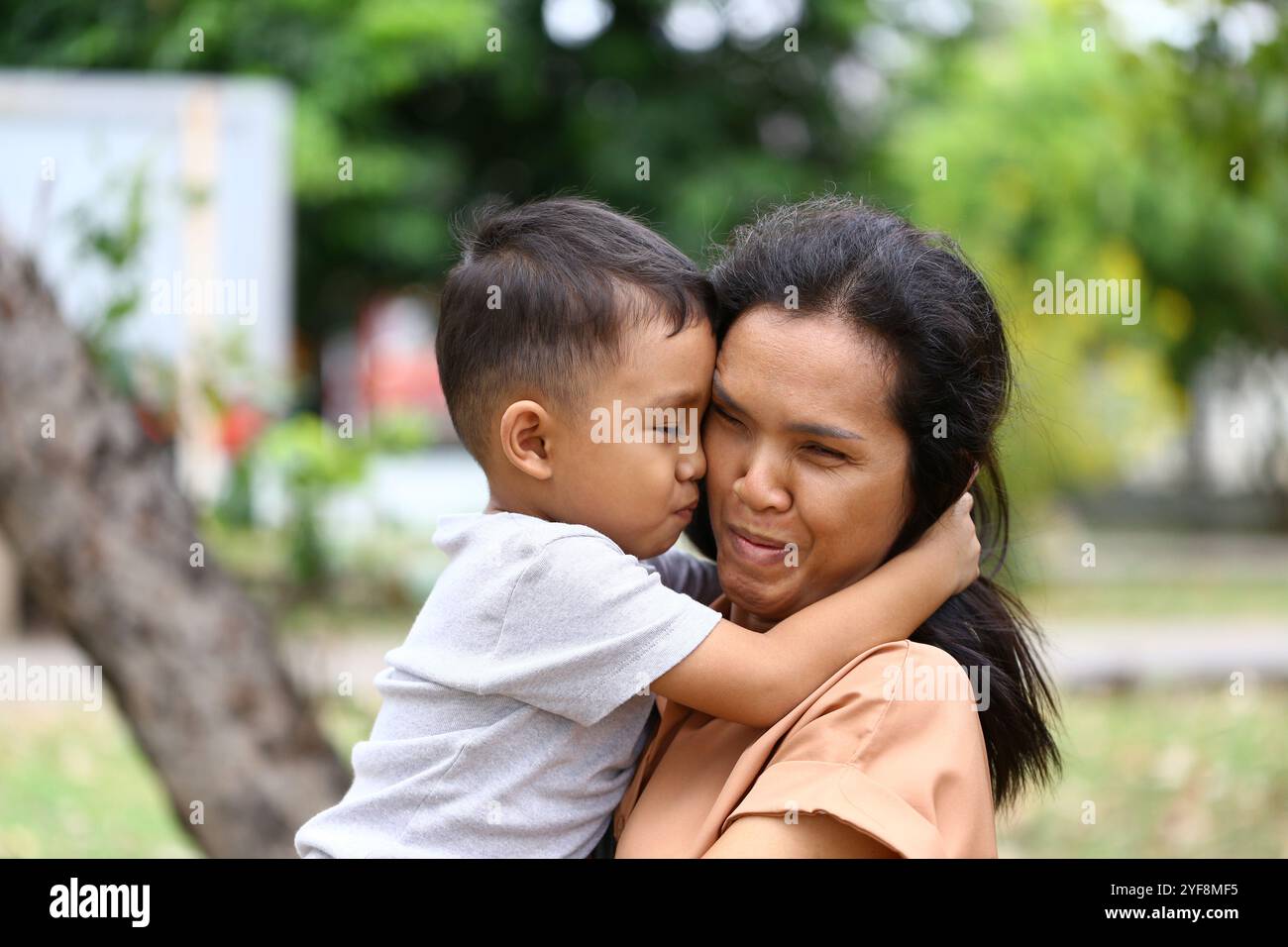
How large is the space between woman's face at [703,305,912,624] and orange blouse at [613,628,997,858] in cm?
14

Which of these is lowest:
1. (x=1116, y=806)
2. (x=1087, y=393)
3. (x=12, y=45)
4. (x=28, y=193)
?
(x=1116, y=806)

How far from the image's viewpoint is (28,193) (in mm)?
8516

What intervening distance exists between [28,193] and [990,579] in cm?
799

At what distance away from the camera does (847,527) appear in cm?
168

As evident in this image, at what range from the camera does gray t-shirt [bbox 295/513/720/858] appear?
1639 millimetres

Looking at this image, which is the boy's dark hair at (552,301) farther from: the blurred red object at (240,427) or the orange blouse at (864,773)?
the blurred red object at (240,427)

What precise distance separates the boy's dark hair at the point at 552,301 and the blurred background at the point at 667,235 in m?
0.32

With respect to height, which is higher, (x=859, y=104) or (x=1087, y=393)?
(x=859, y=104)

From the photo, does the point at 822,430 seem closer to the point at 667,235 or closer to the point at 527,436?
the point at 527,436

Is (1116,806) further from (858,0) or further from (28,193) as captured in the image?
(858,0)

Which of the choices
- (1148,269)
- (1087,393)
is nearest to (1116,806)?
(1148,269)

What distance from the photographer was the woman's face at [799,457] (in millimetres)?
1623

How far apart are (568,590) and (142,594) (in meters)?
1.80

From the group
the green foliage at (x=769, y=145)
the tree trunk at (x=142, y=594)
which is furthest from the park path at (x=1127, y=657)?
the tree trunk at (x=142, y=594)
